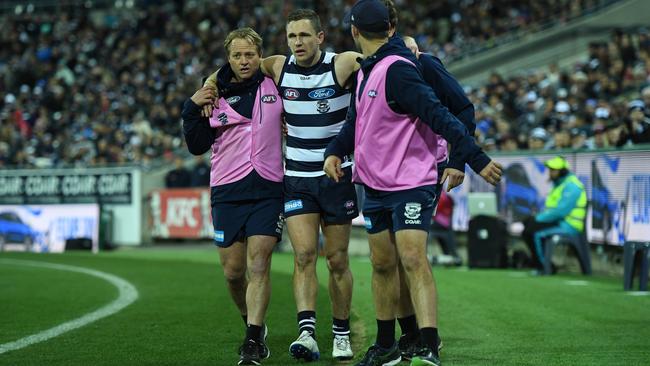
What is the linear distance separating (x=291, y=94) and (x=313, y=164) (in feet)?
1.73

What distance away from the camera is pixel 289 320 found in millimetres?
10430

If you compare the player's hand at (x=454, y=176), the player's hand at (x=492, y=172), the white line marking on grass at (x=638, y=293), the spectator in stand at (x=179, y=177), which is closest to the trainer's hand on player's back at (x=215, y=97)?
the player's hand at (x=454, y=176)

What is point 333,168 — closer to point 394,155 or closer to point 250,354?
point 394,155

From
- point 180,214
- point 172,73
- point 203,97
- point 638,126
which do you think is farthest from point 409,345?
point 172,73

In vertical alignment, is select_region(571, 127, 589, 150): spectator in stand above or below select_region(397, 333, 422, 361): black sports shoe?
above

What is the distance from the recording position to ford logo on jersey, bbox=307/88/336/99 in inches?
302

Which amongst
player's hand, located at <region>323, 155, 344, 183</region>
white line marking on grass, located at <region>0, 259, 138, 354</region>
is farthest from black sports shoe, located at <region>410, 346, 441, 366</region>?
white line marking on grass, located at <region>0, 259, 138, 354</region>

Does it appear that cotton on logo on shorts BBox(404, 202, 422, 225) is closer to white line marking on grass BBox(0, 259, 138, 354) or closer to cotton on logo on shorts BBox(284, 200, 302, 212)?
cotton on logo on shorts BBox(284, 200, 302, 212)

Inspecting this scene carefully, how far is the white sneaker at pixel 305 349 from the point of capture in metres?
7.33

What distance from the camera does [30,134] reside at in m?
34.9

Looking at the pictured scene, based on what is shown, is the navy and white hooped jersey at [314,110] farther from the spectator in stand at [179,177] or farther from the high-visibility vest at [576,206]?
the spectator in stand at [179,177]

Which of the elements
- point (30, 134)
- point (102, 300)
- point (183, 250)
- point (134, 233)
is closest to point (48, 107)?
point (30, 134)

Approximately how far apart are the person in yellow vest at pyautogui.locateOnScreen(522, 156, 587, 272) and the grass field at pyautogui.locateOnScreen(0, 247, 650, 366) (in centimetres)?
75

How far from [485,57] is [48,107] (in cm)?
1516
